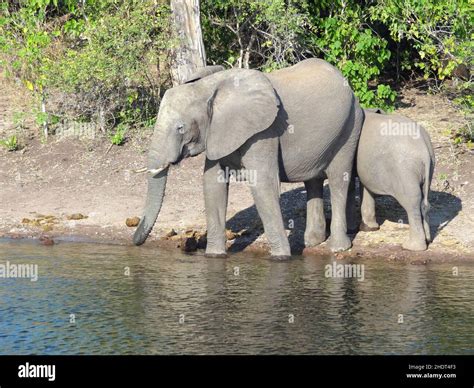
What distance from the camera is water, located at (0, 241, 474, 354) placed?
1131 cm

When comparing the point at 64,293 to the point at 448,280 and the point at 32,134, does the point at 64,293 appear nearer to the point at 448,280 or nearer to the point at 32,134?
the point at 448,280

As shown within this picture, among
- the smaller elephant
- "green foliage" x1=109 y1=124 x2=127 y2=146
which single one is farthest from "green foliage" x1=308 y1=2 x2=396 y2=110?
the smaller elephant

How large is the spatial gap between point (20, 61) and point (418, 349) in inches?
478

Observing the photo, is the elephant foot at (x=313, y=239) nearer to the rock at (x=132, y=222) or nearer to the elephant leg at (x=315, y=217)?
the elephant leg at (x=315, y=217)

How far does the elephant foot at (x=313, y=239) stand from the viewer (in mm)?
15695

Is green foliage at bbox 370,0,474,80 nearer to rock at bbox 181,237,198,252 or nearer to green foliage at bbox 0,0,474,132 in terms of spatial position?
green foliage at bbox 0,0,474,132

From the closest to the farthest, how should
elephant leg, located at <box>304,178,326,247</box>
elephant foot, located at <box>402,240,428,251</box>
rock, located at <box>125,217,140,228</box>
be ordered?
elephant foot, located at <box>402,240,428,251</box>
elephant leg, located at <box>304,178,326,247</box>
rock, located at <box>125,217,140,228</box>

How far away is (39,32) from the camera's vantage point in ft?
66.6

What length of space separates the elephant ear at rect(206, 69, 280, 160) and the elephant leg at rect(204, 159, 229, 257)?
21.6 inches

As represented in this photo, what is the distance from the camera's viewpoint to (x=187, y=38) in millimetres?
19922

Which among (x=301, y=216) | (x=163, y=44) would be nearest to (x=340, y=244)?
(x=301, y=216)

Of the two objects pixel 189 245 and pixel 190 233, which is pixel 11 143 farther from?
pixel 189 245

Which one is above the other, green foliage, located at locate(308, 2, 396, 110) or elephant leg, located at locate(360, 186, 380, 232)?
green foliage, located at locate(308, 2, 396, 110)

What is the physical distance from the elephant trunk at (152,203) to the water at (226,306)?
320mm
